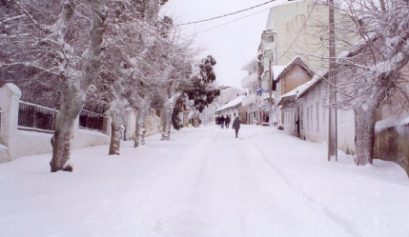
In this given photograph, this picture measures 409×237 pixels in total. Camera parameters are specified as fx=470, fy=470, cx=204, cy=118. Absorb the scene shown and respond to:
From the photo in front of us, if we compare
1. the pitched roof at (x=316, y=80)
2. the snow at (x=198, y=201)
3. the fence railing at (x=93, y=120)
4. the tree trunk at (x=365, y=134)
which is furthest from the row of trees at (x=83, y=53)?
the tree trunk at (x=365, y=134)

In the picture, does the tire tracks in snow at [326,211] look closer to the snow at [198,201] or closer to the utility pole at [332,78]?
the snow at [198,201]

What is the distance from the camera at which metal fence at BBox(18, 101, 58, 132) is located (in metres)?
14.5

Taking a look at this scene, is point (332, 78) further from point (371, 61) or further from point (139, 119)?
point (139, 119)

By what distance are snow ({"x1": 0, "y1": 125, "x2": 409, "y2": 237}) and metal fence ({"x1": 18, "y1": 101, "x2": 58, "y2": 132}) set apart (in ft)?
4.46

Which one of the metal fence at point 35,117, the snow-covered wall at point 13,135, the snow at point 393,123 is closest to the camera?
the snow-covered wall at point 13,135

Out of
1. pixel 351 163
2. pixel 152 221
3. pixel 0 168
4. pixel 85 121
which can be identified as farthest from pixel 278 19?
pixel 152 221

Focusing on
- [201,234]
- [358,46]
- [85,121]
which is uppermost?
[358,46]

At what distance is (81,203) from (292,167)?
25.8 feet

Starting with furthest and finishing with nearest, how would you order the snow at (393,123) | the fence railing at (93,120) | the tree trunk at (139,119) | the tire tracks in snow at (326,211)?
the tree trunk at (139,119) → the fence railing at (93,120) → the snow at (393,123) → the tire tracks in snow at (326,211)

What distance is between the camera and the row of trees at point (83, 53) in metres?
11.5

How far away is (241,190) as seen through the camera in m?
9.70

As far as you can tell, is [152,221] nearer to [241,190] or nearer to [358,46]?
[241,190]

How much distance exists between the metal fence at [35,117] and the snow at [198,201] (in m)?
1.36

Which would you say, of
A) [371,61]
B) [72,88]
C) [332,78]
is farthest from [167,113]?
[72,88]
